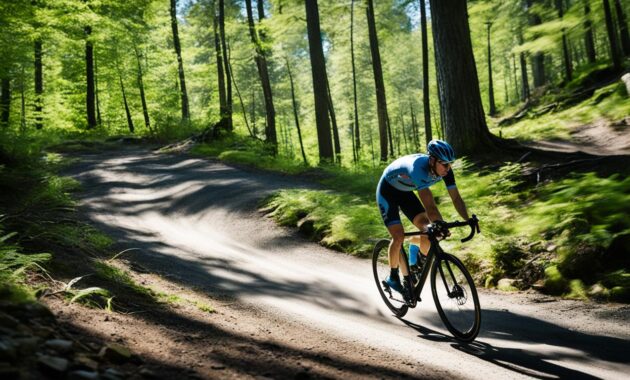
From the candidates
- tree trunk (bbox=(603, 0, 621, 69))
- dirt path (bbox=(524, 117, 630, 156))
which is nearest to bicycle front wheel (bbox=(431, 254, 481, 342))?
dirt path (bbox=(524, 117, 630, 156))

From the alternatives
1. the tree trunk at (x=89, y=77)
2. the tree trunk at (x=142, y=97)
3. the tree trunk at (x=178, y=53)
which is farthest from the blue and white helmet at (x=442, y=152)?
the tree trunk at (x=142, y=97)

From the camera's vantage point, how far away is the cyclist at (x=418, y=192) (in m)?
→ 5.49

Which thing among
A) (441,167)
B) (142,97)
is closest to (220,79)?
(142,97)

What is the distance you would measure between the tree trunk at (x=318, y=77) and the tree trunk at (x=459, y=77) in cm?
741

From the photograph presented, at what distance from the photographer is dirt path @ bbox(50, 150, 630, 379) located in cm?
402

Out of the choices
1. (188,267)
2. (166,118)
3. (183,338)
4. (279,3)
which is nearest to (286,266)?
(188,267)

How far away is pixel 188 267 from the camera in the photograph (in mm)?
7988

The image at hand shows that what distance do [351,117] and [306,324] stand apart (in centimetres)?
3740

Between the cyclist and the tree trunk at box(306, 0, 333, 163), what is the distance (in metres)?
11.8

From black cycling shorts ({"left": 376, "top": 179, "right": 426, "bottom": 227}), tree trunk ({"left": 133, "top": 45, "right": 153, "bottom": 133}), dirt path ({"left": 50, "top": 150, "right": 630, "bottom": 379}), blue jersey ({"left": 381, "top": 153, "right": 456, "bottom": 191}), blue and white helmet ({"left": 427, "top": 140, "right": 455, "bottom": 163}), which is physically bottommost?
dirt path ({"left": 50, "top": 150, "right": 630, "bottom": 379})

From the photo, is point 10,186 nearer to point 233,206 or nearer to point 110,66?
point 233,206

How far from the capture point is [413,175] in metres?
5.68

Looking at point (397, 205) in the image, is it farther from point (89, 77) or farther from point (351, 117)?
point (351, 117)

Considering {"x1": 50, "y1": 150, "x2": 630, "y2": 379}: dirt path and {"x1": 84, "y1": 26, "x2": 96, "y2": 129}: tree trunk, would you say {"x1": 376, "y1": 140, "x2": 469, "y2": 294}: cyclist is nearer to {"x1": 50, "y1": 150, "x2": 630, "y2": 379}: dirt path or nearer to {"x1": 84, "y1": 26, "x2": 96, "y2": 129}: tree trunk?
{"x1": 50, "y1": 150, "x2": 630, "y2": 379}: dirt path
